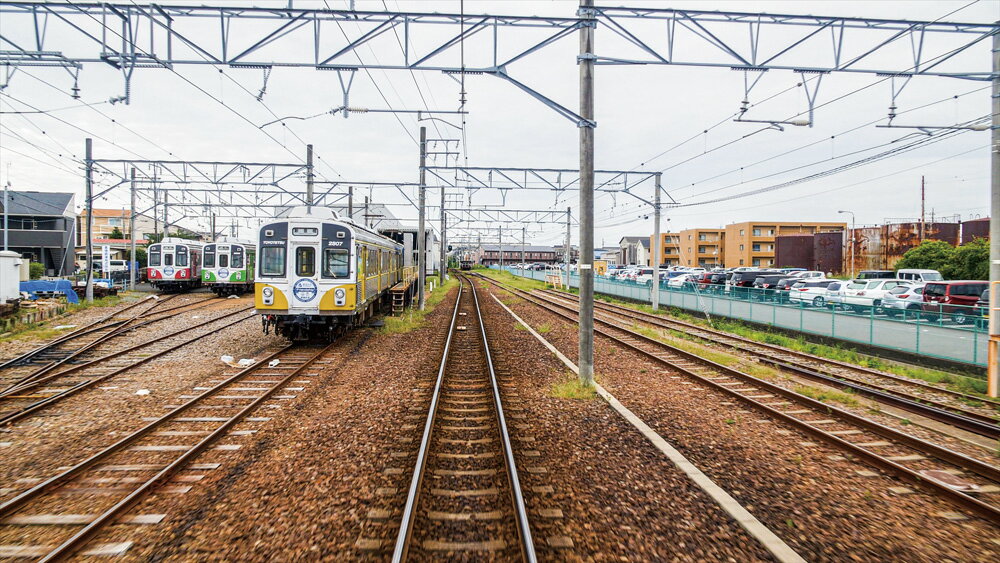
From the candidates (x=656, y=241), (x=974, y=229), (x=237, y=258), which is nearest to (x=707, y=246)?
(x=974, y=229)

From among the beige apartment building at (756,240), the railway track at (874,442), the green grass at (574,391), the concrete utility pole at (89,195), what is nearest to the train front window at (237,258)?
the concrete utility pole at (89,195)

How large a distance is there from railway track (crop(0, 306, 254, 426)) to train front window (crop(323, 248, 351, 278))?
4005 millimetres

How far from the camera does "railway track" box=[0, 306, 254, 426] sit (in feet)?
24.9

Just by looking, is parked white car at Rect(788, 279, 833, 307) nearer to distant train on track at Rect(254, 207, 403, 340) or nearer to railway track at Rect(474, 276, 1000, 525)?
railway track at Rect(474, 276, 1000, 525)

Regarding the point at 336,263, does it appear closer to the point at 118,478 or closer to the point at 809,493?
the point at 118,478

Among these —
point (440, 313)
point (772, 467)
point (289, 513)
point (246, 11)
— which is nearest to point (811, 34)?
point (772, 467)

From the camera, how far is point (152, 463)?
5.52 m

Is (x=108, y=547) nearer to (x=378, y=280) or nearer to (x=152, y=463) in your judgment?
(x=152, y=463)

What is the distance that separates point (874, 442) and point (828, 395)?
7.64 ft

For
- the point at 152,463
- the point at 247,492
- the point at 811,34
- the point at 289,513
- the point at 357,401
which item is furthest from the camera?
the point at 811,34

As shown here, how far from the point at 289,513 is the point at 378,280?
1394cm

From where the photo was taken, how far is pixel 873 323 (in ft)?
45.0

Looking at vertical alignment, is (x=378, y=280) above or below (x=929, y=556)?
above

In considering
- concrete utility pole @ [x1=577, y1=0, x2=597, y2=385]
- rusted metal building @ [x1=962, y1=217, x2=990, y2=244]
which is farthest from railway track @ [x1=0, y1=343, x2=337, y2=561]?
rusted metal building @ [x1=962, y1=217, x2=990, y2=244]
